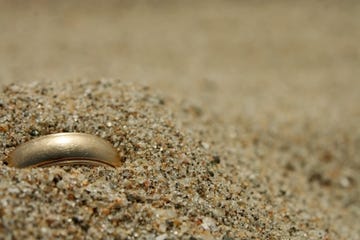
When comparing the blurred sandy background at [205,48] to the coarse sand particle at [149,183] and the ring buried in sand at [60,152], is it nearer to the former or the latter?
the coarse sand particle at [149,183]

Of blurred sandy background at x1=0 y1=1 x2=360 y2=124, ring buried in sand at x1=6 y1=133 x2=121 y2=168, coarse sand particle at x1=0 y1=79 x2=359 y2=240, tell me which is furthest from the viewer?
blurred sandy background at x1=0 y1=1 x2=360 y2=124

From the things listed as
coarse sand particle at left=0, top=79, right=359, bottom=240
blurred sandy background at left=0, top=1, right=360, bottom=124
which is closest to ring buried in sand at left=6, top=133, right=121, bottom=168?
coarse sand particle at left=0, top=79, right=359, bottom=240

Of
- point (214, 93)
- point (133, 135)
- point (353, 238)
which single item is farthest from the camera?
point (214, 93)

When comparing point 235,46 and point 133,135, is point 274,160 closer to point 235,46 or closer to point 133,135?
point 133,135

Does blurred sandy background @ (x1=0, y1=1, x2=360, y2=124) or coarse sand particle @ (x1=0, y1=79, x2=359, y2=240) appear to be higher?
blurred sandy background @ (x1=0, y1=1, x2=360, y2=124)

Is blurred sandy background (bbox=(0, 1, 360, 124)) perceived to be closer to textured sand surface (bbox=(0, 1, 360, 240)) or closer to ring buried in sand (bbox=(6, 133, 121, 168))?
textured sand surface (bbox=(0, 1, 360, 240))

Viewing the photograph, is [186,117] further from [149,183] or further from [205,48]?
[205,48]

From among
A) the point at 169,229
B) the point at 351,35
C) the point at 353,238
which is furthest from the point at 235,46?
the point at 169,229
